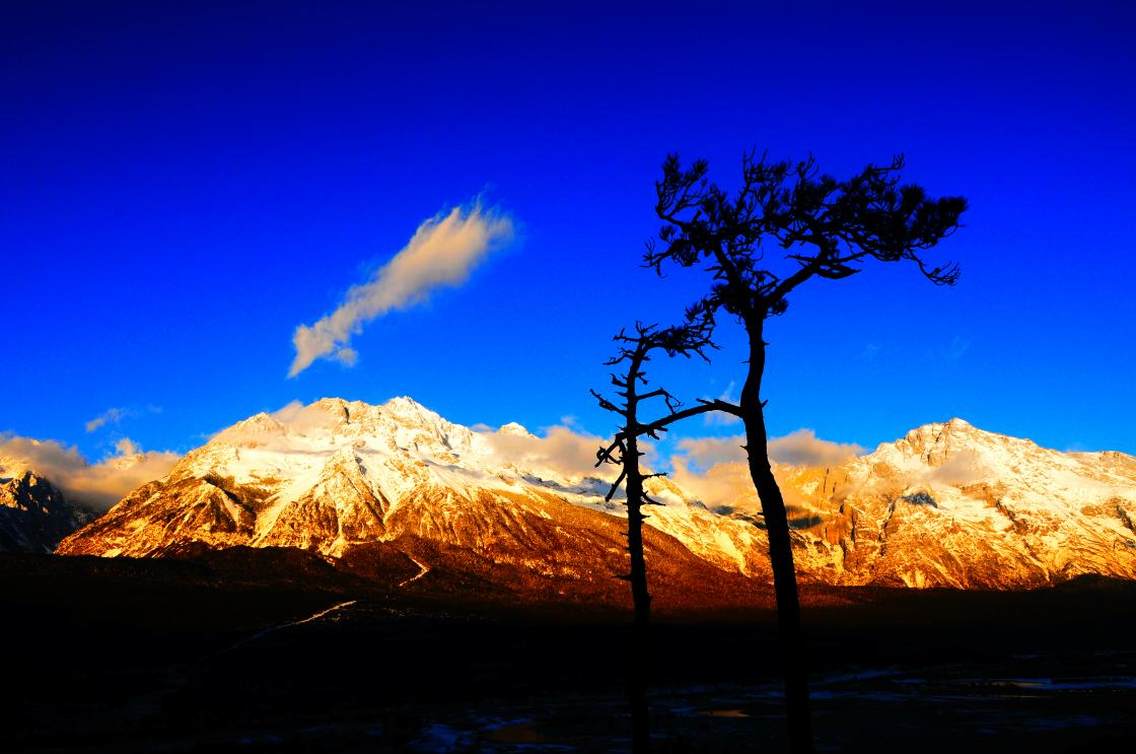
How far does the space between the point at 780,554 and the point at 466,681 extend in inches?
3601

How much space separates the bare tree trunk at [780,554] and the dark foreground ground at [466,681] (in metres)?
12.4

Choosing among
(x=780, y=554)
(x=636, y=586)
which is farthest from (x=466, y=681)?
(x=780, y=554)

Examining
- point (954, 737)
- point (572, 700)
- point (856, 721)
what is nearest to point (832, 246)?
point (954, 737)

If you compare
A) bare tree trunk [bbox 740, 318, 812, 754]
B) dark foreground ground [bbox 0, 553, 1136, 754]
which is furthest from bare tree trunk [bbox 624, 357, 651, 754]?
dark foreground ground [bbox 0, 553, 1136, 754]

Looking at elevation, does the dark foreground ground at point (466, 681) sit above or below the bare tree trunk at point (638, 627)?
below

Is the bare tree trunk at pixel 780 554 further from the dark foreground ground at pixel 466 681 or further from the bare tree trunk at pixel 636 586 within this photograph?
the dark foreground ground at pixel 466 681

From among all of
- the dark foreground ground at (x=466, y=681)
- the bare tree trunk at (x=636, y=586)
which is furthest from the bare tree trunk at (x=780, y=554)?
the dark foreground ground at (x=466, y=681)

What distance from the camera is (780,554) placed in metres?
13.2

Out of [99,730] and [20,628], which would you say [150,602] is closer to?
[20,628]

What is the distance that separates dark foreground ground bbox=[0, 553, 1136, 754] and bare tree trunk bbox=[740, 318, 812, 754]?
12390 millimetres

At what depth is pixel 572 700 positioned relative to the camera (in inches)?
3209

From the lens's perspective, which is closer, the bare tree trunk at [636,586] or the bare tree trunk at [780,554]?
the bare tree trunk at [780,554]

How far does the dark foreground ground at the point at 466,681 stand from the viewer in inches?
2184

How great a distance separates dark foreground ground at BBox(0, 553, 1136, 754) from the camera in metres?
55.5
